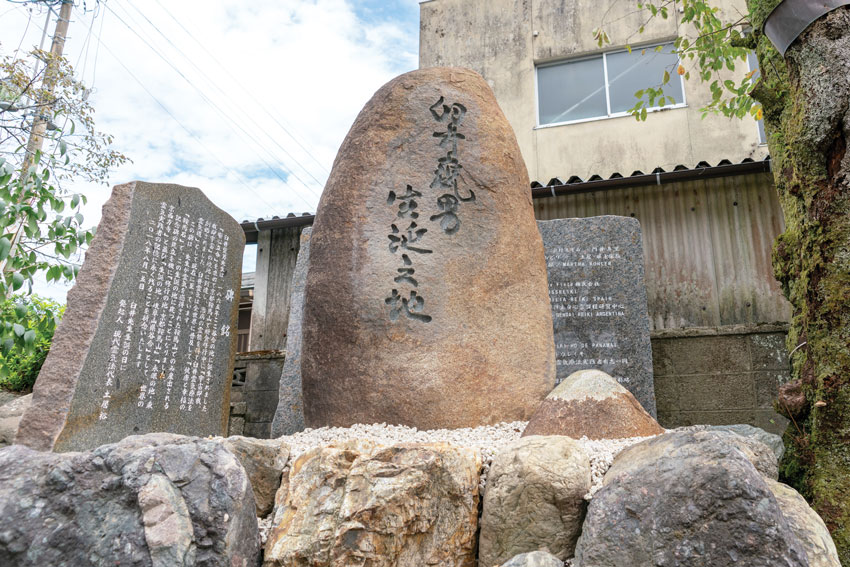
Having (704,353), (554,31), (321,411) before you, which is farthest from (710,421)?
(554,31)

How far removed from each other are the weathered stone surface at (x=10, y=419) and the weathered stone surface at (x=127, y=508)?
10.8 ft

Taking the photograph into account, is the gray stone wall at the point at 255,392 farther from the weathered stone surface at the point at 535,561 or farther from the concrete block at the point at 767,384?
the weathered stone surface at the point at 535,561

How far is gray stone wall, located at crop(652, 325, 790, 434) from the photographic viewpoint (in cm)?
604

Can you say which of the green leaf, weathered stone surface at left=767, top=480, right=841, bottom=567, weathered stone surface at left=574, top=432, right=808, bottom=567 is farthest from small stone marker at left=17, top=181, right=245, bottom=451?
weathered stone surface at left=767, top=480, right=841, bottom=567

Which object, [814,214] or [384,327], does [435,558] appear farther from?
[814,214]

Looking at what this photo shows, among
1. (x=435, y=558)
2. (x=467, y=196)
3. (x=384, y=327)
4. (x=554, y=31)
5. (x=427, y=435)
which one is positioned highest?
(x=554, y=31)

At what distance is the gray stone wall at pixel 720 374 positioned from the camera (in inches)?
238

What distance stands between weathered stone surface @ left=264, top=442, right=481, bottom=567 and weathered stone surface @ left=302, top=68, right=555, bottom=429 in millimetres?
992

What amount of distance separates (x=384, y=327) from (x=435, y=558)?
1.46 meters

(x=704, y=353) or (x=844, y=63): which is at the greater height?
(x=844, y=63)

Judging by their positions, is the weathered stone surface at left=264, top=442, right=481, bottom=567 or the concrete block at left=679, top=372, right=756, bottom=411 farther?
the concrete block at left=679, top=372, right=756, bottom=411

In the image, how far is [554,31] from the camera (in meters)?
10.3

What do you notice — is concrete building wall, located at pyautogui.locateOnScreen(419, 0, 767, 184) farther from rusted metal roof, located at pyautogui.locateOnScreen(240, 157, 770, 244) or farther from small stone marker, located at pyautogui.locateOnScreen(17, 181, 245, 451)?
small stone marker, located at pyautogui.locateOnScreen(17, 181, 245, 451)

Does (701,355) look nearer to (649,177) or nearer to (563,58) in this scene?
(649,177)
